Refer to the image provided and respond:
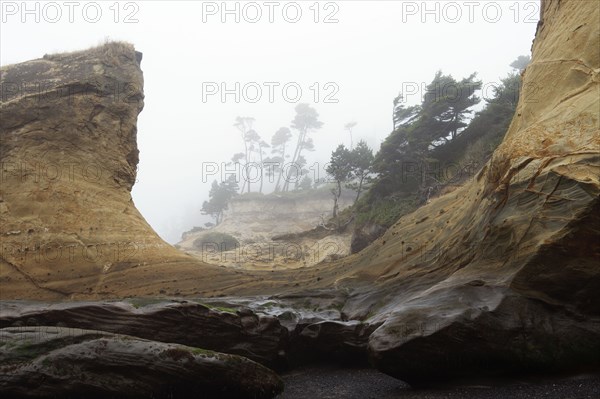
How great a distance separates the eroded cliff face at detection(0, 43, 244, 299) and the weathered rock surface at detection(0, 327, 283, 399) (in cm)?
435

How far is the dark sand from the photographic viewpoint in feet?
20.6

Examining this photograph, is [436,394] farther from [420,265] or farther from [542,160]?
[542,160]

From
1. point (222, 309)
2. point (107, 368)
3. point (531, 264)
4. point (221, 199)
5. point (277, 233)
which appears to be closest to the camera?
point (107, 368)

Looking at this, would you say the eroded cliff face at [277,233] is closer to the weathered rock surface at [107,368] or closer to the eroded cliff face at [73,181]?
the eroded cliff face at [73,181]

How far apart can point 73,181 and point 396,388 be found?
11244mm

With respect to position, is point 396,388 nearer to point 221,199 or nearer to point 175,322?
point 175,322

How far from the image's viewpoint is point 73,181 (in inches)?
504

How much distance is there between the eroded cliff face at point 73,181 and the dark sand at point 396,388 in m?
5.06

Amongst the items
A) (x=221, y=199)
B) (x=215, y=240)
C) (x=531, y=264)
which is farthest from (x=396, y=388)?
(x=221, y=199)

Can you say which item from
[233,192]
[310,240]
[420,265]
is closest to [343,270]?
[420,265]

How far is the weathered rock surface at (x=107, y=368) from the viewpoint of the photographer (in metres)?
6.18

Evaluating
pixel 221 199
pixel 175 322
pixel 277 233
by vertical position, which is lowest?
pixel 277 233

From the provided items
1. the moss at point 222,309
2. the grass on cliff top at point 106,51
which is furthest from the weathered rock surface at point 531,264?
the grass on cliff top at point 106,51

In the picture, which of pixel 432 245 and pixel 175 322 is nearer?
pixel 175 322
